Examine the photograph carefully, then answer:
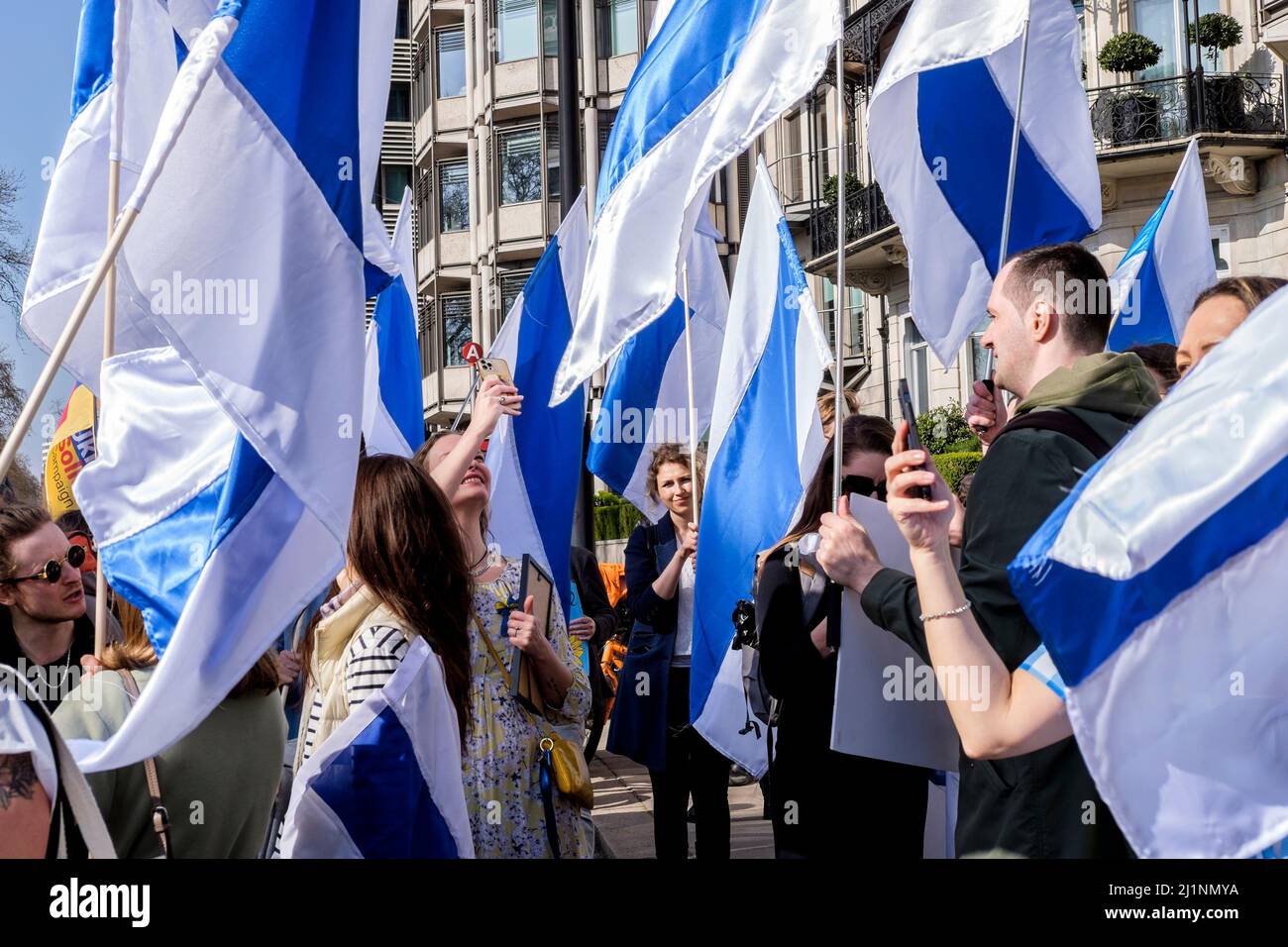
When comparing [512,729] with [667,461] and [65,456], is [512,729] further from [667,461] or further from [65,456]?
[65,456]

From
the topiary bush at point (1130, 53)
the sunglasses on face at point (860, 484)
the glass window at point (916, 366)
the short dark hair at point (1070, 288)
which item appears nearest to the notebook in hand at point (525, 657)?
the sunglasses on face at point (860, 484)

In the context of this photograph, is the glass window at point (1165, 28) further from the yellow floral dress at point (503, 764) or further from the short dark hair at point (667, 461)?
the yellow floral dress at point (503, 764)

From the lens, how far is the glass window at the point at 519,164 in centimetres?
3744

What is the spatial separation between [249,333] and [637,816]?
19.8ft

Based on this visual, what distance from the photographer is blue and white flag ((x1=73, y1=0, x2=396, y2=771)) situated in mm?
3252

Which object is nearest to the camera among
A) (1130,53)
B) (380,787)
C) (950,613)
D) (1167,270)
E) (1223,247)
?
(950,613)

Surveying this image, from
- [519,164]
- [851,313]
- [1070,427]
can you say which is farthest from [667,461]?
[519,164]

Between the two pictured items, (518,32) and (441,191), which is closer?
(518,32)

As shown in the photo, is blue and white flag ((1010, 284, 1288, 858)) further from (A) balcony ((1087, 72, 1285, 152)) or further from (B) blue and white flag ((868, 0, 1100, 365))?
(A) balcony ((1087, 72, 1285, 152))

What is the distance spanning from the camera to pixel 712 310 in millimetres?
8555

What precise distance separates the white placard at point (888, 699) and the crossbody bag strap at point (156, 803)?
61.6 inches

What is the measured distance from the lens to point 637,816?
29.0ft

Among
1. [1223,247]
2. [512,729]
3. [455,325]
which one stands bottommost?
[512,729]

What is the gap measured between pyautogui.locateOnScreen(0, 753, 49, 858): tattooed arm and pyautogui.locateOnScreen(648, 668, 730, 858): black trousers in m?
4.17
